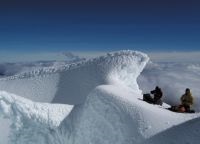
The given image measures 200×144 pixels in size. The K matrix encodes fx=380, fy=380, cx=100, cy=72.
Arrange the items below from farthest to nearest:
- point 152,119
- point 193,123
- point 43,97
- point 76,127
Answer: point 43,97, point 76,127, point 152,119, point 193,123

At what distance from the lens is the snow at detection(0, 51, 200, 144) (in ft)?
67.4

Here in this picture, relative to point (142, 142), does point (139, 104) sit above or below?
above

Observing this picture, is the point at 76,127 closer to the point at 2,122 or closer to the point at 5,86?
the point at 2,122

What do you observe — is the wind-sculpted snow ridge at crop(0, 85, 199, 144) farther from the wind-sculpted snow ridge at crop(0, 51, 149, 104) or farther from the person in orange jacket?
the person in orange jacket

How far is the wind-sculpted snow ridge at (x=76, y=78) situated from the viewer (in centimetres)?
2762

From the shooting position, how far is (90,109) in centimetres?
2362

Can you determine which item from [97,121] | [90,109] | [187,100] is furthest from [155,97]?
[97,121]

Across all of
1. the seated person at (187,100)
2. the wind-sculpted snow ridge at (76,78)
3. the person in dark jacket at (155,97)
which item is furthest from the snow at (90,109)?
the seated person at (187,100)

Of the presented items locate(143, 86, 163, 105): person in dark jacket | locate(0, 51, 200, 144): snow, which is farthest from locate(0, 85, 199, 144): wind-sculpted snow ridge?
locate(143, 86, 163, 105): person in dark jacket

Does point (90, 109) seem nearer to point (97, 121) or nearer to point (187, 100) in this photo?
point (97, 121)

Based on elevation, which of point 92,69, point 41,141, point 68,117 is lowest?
point 41,141

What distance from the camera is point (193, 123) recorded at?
19422 mm

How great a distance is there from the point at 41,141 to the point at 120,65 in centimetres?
775

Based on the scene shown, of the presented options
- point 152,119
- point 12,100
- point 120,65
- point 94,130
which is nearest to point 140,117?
point 152,119
